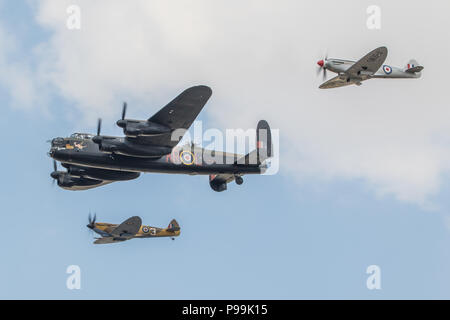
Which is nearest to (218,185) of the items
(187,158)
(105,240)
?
(187,158)

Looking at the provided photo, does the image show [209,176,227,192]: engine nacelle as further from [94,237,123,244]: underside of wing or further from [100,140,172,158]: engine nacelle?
[94,237,123,244]: underside of wing

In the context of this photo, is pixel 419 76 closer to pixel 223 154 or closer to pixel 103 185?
pixel 223 154

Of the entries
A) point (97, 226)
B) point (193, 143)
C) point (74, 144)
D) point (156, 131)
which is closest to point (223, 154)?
point (193, 143)

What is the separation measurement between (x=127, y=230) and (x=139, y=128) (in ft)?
41.6

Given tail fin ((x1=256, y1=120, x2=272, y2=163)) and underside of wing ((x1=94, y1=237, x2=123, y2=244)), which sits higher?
tail fin ((x1=256, y1=120, x2=272, y2=163))

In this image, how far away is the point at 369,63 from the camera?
35.3 m

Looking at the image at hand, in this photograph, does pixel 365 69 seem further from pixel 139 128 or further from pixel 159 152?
pixel 139 128

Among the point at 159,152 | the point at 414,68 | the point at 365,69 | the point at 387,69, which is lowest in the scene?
the point at 159,152

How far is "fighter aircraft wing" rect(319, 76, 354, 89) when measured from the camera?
37.2 metres

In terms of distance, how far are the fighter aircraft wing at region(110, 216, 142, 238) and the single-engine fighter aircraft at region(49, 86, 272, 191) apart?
6167mm

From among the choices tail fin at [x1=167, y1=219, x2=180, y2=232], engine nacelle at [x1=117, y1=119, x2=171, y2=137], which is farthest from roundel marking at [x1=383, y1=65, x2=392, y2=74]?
tail fin at [x1=167, y1=219, x2=180, y2=232]

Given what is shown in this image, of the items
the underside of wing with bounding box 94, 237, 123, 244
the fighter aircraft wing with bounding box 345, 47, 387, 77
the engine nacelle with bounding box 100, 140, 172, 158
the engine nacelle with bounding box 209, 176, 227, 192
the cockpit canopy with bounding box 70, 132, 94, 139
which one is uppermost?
the fighter aircraft wing with bounding box 345, 47, 387, 77

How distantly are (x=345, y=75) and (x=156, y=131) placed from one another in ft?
50.3

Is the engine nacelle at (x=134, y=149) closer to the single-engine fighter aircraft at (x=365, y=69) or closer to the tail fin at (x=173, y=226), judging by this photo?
the single-engine fighter aircraft at (x=365, y=69)
